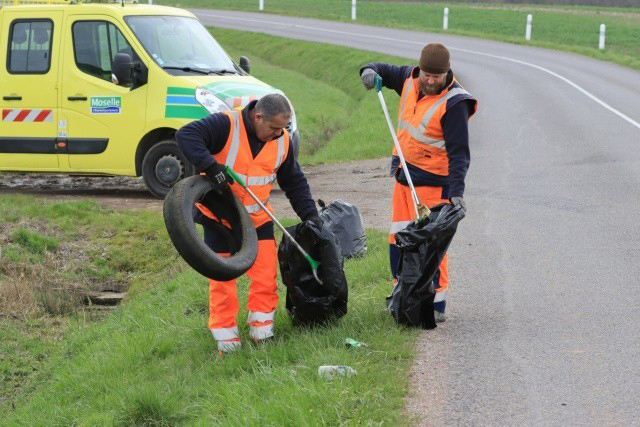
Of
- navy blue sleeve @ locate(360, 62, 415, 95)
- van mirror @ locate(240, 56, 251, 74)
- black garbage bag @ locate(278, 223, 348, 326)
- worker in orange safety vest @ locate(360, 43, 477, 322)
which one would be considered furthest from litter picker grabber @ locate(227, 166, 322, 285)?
van mirror @ locate(240, 56, 251, 74)

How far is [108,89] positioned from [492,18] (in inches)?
1445

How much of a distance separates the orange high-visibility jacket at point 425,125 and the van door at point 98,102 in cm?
583

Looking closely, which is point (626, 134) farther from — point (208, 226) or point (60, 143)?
point (208, 226)

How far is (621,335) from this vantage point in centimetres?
687

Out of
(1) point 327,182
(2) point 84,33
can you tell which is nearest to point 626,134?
(1) point 327,182

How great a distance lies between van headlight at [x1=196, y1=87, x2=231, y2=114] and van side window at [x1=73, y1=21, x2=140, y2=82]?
3.42 ft

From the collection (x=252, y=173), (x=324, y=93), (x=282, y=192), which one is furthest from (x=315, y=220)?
(x=324, y=93)

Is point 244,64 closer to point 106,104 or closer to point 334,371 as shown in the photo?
point 106,104

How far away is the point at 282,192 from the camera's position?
44.0ft

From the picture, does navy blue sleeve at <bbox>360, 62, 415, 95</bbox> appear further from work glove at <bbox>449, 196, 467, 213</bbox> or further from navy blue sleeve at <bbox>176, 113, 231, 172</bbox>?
navy blue sleeve at <bbox>176, 113, 231, 172</bbox>

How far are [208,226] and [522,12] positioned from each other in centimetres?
4589

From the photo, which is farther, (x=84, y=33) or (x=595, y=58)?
(x=595, y=58)

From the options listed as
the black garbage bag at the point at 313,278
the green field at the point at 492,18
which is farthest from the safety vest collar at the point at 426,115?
the green field at the point at 492,18

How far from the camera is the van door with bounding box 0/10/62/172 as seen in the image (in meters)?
12.9
